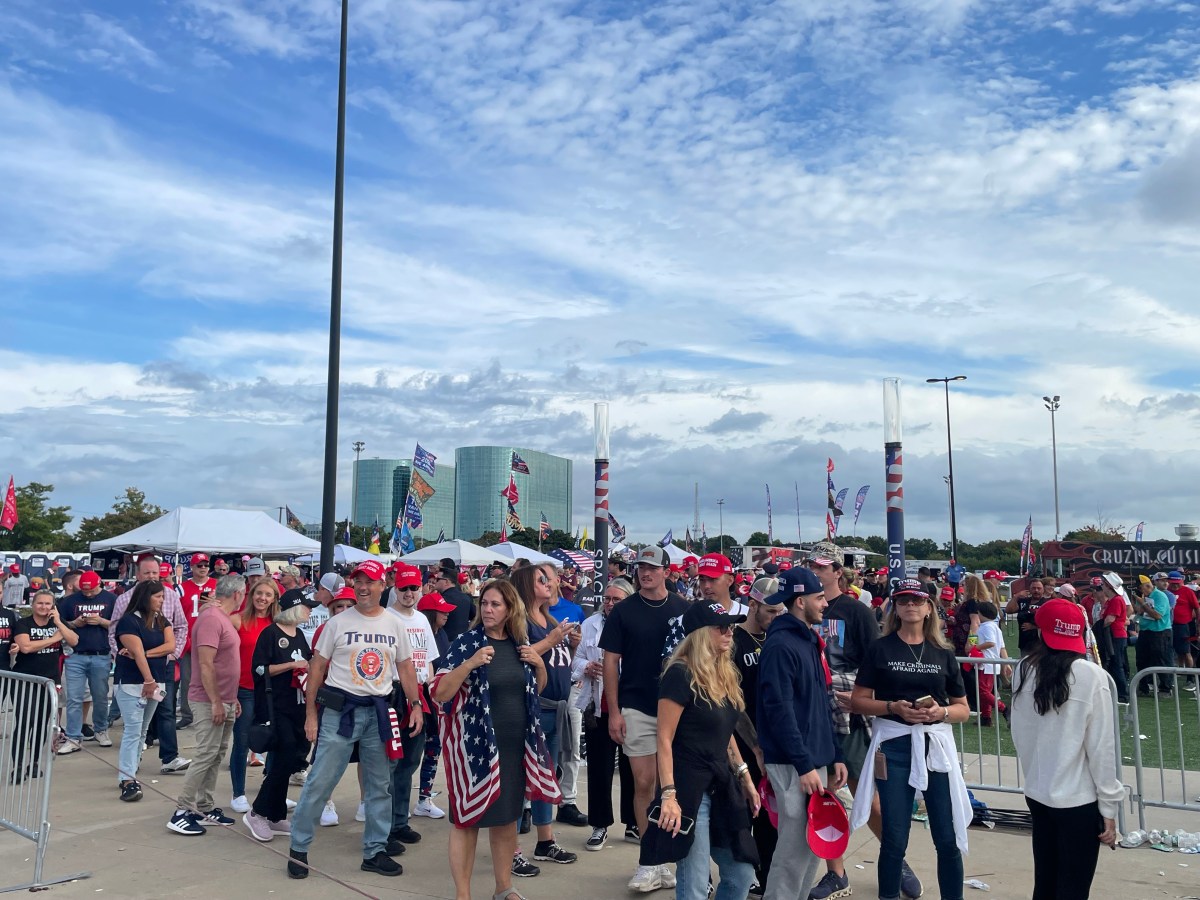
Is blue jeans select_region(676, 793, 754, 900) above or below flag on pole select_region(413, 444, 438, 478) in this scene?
below

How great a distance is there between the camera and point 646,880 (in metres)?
5.71

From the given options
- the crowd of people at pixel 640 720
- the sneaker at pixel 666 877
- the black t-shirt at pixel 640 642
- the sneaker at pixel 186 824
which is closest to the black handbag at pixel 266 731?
the crowd of people at pixel 640 720

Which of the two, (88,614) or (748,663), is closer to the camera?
(748,663)

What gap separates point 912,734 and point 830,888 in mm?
1283

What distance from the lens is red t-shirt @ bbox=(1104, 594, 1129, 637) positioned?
45.5ft

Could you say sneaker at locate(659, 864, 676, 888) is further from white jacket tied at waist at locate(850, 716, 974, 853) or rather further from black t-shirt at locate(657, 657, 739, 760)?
black t-shirt at locate(657, 657, 739, 760)

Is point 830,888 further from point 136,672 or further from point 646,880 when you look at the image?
point 136,672

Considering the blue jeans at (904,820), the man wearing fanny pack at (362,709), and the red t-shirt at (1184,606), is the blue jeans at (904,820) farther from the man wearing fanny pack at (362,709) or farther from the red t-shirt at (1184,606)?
the red t-shirt at (1184,606)

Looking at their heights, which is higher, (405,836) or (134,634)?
(134,634)

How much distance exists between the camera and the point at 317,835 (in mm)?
7059

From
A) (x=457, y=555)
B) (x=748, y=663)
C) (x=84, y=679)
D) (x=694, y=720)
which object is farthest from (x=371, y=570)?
(x=457, y=555)

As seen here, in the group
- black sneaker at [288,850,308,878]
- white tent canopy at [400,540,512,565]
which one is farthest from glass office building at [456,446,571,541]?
black sneaker at [288,850,308,878]

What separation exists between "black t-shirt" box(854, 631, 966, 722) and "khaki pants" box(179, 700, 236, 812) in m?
4.83

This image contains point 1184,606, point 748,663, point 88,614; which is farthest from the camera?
point 1184,606
